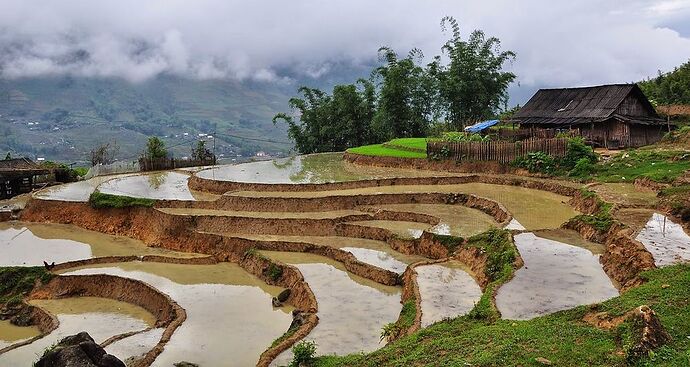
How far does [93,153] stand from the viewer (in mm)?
49188

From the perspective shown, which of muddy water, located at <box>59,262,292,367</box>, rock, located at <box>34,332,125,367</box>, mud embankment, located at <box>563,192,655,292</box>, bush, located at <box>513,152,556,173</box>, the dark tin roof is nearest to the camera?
rock, located at <box>34,332,125,367</box>

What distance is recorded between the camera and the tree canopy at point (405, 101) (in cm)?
4234

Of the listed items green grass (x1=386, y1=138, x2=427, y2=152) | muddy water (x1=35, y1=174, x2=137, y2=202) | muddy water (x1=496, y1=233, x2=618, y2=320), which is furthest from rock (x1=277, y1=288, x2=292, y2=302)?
green grass (x1=386, y1=138, x2=427, y2=152)

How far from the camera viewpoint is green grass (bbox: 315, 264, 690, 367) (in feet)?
25.9

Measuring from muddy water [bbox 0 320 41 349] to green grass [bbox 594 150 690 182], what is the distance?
21.1 m

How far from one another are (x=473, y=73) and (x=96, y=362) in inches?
1437

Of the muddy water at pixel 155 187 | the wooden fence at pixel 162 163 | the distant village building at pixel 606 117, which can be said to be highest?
the distant village building at pixel 606 117

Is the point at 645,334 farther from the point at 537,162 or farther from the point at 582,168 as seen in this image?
the point at 537,162

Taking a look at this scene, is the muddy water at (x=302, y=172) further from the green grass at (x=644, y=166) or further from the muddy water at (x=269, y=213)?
the green grass at (x=644, y=166)

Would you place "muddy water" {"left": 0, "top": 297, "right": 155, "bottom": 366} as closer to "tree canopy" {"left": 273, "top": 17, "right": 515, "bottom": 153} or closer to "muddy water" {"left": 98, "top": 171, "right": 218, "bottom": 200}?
"muddy water" {"left": 98, "top": 171, "right": 218, "bottom": 200}

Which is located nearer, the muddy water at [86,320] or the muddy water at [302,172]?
the muddy water at [86,320]

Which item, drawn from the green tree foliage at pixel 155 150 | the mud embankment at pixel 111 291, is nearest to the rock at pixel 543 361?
the mud embankment at pixel 111 291

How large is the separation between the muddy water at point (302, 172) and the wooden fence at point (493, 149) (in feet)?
4.96

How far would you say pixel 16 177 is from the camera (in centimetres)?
3612
